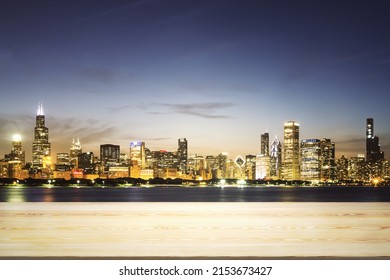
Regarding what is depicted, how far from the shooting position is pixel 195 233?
6.38 metres

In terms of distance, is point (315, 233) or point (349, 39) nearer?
point (315, 233)

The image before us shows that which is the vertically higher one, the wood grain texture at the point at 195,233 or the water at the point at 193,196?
the wood grain texture at the point at 195,233

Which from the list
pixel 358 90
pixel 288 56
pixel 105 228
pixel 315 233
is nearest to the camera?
pixel 315 233

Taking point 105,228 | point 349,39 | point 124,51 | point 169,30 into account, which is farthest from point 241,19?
point 105,228

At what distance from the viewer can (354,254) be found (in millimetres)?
5168

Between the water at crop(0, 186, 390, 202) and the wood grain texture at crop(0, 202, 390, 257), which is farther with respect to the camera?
the water at crop(0, 186, 390, 202)

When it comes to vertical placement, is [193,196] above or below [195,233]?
below

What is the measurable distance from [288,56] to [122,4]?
38.0 feet

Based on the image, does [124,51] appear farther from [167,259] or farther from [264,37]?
[167,259]

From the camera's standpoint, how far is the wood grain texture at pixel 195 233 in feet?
17.4

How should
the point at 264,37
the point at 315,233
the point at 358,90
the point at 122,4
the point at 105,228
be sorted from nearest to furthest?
the point at 315,233, the point at 105,228, the point at 122,4, the point at 264,37, the point at 358,90

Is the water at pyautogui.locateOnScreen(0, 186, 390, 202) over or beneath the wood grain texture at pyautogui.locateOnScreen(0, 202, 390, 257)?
beneath

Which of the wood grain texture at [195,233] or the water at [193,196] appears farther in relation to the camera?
the water at [193,196]

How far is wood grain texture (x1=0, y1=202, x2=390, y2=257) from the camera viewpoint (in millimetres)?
5305
